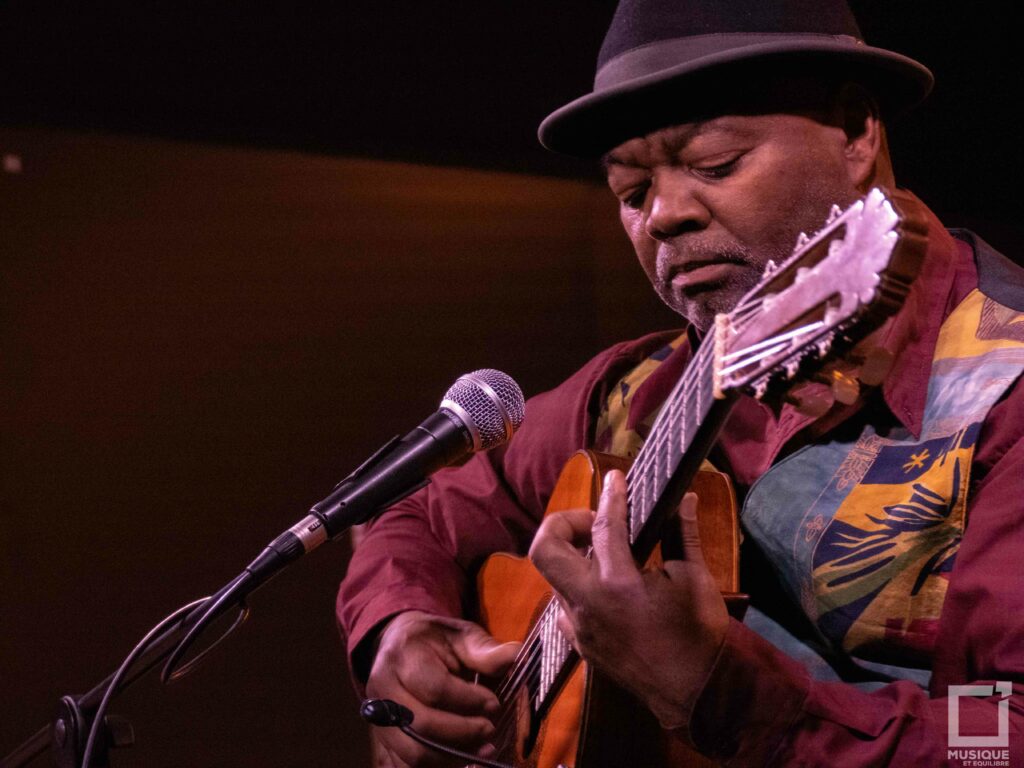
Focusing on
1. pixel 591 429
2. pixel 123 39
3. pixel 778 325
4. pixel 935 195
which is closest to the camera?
pixel 778 325

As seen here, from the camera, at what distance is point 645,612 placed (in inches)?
44.2

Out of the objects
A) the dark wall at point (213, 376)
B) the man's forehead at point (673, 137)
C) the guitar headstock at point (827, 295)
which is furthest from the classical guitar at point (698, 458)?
the dark wall at point (213, 376)

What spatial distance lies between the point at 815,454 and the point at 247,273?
5.75ft

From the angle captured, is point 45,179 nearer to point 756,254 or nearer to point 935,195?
point 756,254

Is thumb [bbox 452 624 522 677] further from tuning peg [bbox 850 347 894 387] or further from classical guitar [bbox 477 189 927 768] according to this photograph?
tuning peg [bbox 850 347 894 387]

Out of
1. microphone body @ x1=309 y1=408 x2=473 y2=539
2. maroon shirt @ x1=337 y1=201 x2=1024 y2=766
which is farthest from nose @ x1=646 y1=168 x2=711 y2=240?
microphone body @ x1=309 y1=408 x2=473 y2=539

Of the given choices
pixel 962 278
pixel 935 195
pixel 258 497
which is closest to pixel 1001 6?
pixel 935 195

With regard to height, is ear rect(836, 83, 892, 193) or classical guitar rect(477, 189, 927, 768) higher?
ear rect(836, 83, 892, 193)

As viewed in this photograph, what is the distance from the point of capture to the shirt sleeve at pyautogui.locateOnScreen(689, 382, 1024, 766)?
3.72 ft

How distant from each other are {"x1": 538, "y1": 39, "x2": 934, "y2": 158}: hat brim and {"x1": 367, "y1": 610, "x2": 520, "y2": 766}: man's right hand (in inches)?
32.8

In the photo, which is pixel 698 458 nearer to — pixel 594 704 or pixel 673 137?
pixel 594 704

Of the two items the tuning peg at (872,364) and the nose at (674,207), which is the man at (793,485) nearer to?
the nose at (674,207)

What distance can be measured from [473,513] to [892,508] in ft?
3.22

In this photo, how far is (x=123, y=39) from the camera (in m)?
2.48
